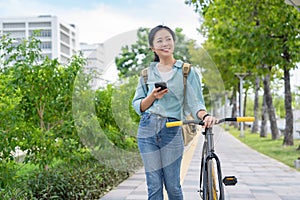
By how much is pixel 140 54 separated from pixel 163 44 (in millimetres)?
705

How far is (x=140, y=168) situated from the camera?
1122 cm

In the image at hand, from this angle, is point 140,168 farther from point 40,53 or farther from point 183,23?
point 183,23

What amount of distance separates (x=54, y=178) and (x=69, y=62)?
1894 mm

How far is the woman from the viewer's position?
13.1ft

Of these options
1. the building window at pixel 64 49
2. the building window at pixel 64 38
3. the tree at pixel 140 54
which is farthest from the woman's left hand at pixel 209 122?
the building window at pixel 64 38

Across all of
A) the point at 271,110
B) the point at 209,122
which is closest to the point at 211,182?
the point at 209,122

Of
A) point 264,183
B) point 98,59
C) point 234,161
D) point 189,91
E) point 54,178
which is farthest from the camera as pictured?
point 234,161

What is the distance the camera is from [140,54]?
475 cm

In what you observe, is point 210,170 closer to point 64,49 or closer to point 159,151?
point 159,151

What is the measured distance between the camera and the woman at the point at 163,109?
401cm

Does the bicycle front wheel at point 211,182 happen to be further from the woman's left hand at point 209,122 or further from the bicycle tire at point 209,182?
the woman's left hand at point 209,122

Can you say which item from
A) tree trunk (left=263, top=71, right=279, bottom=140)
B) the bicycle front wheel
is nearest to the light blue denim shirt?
the bicycle front wheel

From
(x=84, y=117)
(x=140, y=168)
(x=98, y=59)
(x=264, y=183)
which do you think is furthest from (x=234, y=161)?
(x=98, y=59)

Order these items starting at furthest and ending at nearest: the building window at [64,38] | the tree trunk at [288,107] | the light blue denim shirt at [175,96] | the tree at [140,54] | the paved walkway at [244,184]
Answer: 1. the building window at [64,38]
2. the tree trunk at [288,107]
3. the paved walkway at [244,184]
4. the tree at [140,54]
5. the light blue denim shirt at [175,96]
